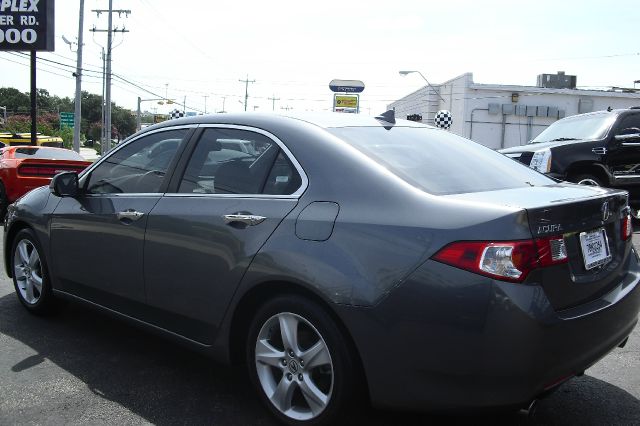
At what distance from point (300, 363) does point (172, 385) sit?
1.08 metres

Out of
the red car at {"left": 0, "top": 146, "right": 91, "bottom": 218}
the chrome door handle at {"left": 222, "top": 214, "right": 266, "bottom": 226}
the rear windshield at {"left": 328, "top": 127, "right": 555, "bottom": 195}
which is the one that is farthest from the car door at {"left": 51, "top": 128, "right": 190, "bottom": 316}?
the red car at {"left": 0, "top": 146, "right": 91, "bottom": 218}

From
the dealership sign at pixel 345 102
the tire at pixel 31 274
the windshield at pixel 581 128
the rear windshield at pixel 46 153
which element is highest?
the dealership sign at pixel 345 102

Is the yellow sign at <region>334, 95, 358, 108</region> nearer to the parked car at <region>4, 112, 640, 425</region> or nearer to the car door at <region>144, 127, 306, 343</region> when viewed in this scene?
the parked car at <region>4, 112, 640, 425</region>

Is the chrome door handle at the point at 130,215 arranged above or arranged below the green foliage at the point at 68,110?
below

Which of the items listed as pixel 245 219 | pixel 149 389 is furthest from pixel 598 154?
pixel 149 389

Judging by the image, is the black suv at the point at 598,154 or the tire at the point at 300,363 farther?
the black suv at the point at 598,154

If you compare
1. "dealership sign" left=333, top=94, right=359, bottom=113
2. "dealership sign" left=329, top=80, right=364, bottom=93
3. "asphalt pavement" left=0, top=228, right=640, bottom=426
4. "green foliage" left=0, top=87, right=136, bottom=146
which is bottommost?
"asphalt pavement" left=0, top=228, right=640, bottom=426

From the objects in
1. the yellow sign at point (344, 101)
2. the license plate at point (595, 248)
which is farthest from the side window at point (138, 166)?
the yellow sign at point (344, 101)

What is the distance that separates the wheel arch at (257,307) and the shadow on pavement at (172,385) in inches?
13.9

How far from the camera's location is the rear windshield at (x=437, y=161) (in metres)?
2.81

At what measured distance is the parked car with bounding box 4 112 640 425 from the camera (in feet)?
7.55

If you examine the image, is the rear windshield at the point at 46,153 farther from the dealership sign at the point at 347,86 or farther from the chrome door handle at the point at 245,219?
the dealership sign at the point at 347,86

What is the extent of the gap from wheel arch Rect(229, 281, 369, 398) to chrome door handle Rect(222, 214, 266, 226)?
1.04ft

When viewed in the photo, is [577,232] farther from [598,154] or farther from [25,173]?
[25,173]
